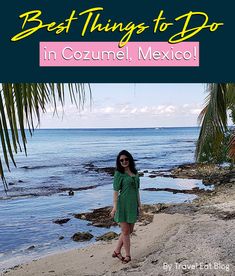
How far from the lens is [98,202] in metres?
18.2

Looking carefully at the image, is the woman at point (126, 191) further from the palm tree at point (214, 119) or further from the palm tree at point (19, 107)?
the palm tree at point (19, 107)

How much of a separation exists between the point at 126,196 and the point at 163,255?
1.93 metres

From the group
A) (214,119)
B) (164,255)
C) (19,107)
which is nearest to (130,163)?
(214,119)

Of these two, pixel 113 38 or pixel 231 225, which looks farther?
pixel 231 225

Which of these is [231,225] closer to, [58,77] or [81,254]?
[81,254]

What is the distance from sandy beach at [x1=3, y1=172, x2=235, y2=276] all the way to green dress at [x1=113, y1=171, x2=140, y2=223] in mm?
938

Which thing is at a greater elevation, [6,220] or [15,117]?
[15,117]

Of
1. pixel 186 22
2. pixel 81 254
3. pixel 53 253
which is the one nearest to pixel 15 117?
pixel 186 22

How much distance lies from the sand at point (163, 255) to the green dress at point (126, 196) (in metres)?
0.93

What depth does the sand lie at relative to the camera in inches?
249

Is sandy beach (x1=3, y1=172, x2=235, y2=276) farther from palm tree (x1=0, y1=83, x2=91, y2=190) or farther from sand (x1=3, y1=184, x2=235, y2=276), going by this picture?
palm tree (x1=0, y1=83, x2=91, y2=190)

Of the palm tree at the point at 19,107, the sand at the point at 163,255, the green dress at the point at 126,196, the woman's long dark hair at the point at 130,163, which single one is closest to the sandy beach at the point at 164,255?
the sand at the point at 163,255

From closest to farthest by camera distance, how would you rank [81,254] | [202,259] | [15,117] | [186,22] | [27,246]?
[15,117] → [186,22] → [202,259] → [81,254] → [27,246]

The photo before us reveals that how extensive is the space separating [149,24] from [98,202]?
16493 mm
